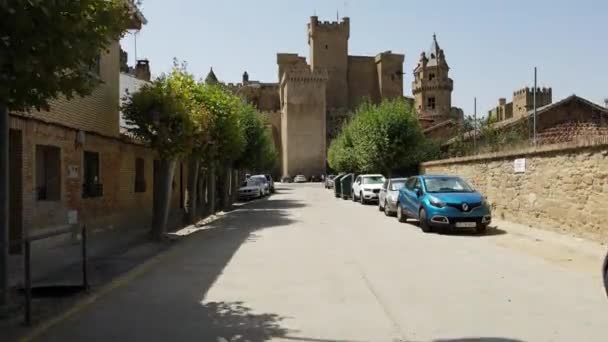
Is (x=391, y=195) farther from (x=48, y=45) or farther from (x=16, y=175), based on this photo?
(x=48, y=45)

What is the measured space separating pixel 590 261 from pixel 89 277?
27.7 feet

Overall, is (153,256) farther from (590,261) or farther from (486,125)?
(486,125)

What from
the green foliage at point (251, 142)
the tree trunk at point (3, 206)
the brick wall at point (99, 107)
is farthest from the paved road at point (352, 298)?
the green foliage at point (251, 142)

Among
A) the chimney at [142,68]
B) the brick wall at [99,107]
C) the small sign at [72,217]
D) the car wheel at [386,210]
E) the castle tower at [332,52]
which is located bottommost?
the car wheel at [386,210]

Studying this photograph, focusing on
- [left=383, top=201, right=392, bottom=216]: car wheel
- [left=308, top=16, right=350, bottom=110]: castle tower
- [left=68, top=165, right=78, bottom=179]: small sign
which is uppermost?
[left=308, top=16, right=350, bottom=110]: castle tower

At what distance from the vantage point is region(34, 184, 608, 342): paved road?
19.2 feet

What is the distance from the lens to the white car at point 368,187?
32.0 m

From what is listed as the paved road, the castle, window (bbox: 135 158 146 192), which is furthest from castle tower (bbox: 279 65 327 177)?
the paved road

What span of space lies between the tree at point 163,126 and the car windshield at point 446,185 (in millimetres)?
6999

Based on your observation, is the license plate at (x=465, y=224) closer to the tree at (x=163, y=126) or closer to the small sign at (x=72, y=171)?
the tree at (x=163, y=126)

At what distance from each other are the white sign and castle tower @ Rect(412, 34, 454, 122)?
73779 millimetres

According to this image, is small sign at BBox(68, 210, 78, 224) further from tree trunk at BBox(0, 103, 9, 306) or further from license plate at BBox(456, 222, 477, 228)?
license plate at BBox(456, 222, 477, 228)

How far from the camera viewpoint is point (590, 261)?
1077 centimetres

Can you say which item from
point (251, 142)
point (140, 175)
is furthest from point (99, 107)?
point (251, 142)
